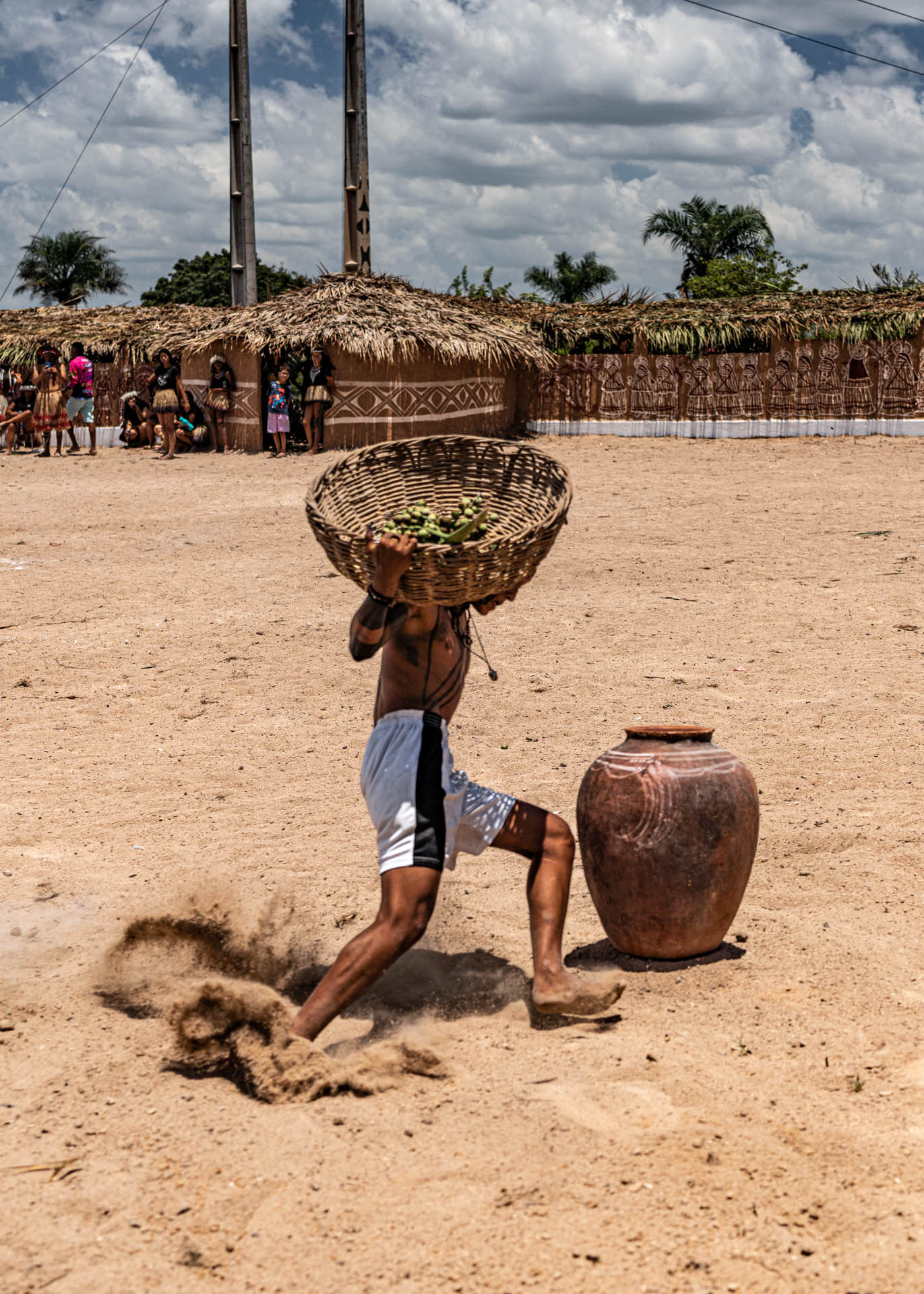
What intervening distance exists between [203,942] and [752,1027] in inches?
70.6

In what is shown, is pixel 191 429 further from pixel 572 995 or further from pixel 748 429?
pixel 572 995

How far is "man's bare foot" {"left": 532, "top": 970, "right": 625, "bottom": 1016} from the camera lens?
3320 mm

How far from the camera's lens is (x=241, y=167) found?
72.5 feet

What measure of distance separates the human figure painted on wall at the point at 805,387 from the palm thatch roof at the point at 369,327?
15.3 feet

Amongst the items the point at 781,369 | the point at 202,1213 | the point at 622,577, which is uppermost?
the point at 781,369

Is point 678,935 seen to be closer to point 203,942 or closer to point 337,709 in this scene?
point 203,942

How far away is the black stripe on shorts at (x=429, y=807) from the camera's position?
3273 mm

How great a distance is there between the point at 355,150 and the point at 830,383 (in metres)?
9.38

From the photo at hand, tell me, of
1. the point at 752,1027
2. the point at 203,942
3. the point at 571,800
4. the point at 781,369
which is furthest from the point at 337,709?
the point at 781,369

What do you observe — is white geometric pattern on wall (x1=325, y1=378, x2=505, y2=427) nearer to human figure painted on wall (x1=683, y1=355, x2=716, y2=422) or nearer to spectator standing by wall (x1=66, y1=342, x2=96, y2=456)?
spectator standing by wall (x1=66, y1=342, x2=96, y2=456)

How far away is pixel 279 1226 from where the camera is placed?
258 cm

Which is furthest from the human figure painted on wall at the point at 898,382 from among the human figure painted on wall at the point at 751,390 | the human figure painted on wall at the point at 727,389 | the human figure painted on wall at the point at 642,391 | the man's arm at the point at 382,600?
the man's arm at the point at 382,600

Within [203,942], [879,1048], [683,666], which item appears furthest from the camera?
[683,666]

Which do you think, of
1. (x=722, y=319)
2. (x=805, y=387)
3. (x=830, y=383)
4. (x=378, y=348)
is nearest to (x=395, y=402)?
(x=378, y=348)
